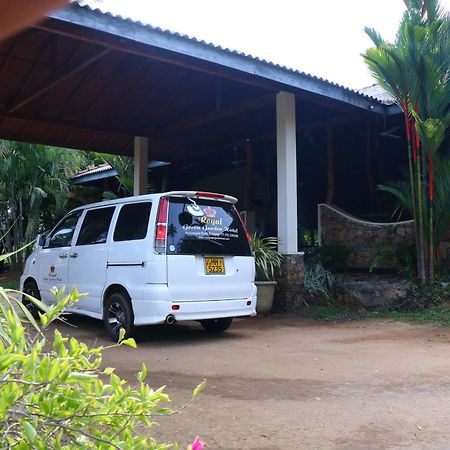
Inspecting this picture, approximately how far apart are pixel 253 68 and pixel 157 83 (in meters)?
3.21

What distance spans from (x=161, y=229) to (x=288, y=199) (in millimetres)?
3964

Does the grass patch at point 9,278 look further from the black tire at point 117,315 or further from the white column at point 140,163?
the black tire at point 117,315

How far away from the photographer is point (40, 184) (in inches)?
666

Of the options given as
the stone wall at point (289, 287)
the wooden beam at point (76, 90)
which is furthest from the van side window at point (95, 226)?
the stone wall at point (289, 287)

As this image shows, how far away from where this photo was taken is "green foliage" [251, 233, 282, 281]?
30.2 feet

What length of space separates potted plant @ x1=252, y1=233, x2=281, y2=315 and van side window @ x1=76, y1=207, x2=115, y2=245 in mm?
2936

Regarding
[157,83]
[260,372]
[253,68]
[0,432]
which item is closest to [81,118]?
[157,83]

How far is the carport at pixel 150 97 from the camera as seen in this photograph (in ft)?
24.8

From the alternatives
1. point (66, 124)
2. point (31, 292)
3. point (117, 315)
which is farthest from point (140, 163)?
point (117, 315)

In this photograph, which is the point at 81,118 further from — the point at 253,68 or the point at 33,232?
the point at 33,232

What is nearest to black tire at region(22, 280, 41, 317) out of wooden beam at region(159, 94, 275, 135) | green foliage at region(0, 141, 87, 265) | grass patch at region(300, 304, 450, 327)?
grass patch at region(300, 304, 450, 327)

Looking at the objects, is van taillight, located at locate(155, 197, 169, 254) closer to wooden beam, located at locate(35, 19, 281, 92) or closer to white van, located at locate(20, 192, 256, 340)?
white van, located at locate(20, 192, 256, 340)

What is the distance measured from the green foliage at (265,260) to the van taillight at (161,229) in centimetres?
313

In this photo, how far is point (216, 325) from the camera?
7547mm
